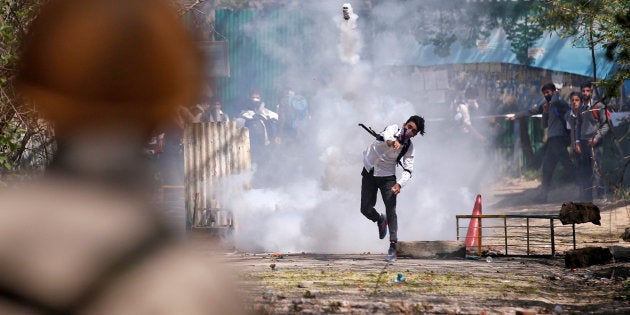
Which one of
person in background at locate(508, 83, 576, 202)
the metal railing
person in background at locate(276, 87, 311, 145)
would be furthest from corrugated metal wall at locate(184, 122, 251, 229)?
person in background at locate(276, 87, 311, 145)

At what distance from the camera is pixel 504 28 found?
2377 centimetres

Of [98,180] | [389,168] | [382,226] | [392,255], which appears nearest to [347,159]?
Answer: [382,226]

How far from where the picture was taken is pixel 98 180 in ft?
4.87

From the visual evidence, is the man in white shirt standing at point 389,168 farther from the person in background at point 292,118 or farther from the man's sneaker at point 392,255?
the person in background at point 292,118

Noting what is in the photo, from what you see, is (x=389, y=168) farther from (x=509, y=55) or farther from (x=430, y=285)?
(x=509, y=55)

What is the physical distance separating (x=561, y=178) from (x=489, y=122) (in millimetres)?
4012

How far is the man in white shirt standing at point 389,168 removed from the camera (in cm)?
1047

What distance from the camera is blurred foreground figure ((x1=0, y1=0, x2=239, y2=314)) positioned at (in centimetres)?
145

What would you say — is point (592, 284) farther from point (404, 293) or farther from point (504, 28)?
point (504, 28)

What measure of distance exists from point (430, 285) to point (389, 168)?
3.03 m

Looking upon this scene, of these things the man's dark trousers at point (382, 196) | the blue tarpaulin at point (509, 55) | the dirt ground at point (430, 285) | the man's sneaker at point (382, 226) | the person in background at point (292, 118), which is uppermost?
the blue tarpaulin at point (509, 55)

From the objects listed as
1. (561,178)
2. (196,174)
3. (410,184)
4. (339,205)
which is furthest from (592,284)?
(561,178)

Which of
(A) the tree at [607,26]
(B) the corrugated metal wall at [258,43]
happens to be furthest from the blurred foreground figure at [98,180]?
(B) the corrugated metal wall at [258,43]

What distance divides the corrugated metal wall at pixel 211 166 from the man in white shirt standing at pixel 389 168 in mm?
2435
